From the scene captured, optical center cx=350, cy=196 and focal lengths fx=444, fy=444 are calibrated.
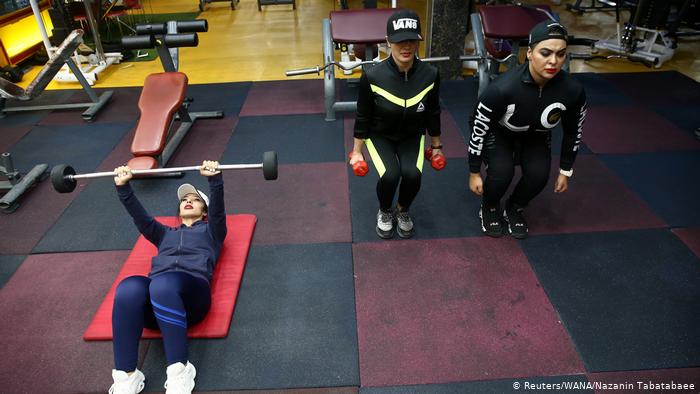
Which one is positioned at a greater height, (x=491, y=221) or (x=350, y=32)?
(x=350, y=32)

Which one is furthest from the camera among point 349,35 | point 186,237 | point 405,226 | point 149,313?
point 349,35

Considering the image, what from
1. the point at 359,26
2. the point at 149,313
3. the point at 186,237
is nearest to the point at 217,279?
the point at 186,237

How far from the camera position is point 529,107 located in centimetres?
207

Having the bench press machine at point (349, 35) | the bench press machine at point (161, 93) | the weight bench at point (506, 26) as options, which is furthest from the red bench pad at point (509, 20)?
the bench press machine at point (161, 93)

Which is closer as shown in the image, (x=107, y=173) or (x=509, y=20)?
(x=107, y=173)

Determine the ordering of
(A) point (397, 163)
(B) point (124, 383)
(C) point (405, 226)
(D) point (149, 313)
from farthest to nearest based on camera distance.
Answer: (C) point (405, 226) < (A) point (397, 163) < (D) point (149, 313) < (B) point (124, 383)

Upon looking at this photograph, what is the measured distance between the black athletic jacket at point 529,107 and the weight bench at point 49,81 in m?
3.32

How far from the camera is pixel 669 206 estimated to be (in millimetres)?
2637

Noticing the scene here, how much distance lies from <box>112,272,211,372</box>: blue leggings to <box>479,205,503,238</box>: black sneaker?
157cm

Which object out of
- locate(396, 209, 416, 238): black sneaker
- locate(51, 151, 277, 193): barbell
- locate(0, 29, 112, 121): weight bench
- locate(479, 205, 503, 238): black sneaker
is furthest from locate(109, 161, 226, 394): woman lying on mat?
locate(0, 29, 112, 121): weight bench

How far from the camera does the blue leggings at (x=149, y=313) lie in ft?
5.45

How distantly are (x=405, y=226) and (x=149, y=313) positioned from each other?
52.5 inches

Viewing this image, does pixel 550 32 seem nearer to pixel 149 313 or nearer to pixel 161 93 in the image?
pixel 149 313

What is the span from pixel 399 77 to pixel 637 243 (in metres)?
1.56
